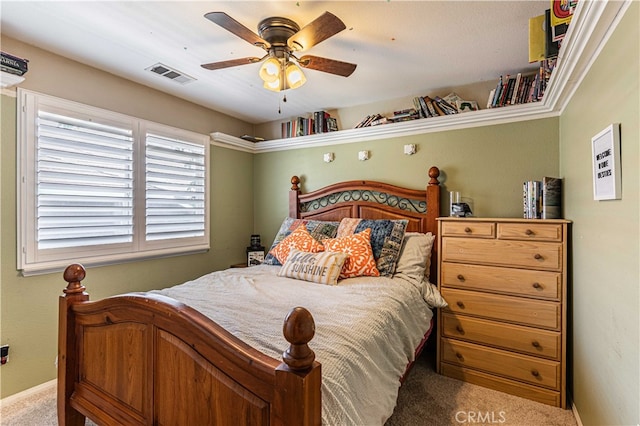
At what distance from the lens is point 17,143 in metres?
2.07

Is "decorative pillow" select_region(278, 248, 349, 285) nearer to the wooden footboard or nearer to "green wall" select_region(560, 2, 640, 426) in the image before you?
the wooden footboard

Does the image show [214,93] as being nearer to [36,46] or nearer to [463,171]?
[36,46]

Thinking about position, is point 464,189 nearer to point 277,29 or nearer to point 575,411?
point 575,411

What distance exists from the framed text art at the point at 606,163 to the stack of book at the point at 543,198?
30.2 inches

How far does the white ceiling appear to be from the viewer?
176 cm

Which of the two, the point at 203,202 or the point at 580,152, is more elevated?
the point at 580,152

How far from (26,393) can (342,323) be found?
231 centimetres

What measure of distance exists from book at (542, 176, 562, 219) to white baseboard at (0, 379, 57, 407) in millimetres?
3726

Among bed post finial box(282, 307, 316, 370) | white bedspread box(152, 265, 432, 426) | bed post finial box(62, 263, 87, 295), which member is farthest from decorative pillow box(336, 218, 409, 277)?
bed post finial box(62, 263, 87, 295)

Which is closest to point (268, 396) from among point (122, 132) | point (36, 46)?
point (122, 132)

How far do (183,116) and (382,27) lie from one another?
2.19 meters

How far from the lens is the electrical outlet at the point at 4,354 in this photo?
6.67 feet

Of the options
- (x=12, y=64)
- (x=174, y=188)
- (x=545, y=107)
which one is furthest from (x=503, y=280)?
(x=12, y=64)

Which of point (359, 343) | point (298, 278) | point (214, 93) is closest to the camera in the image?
point (359, 343)
